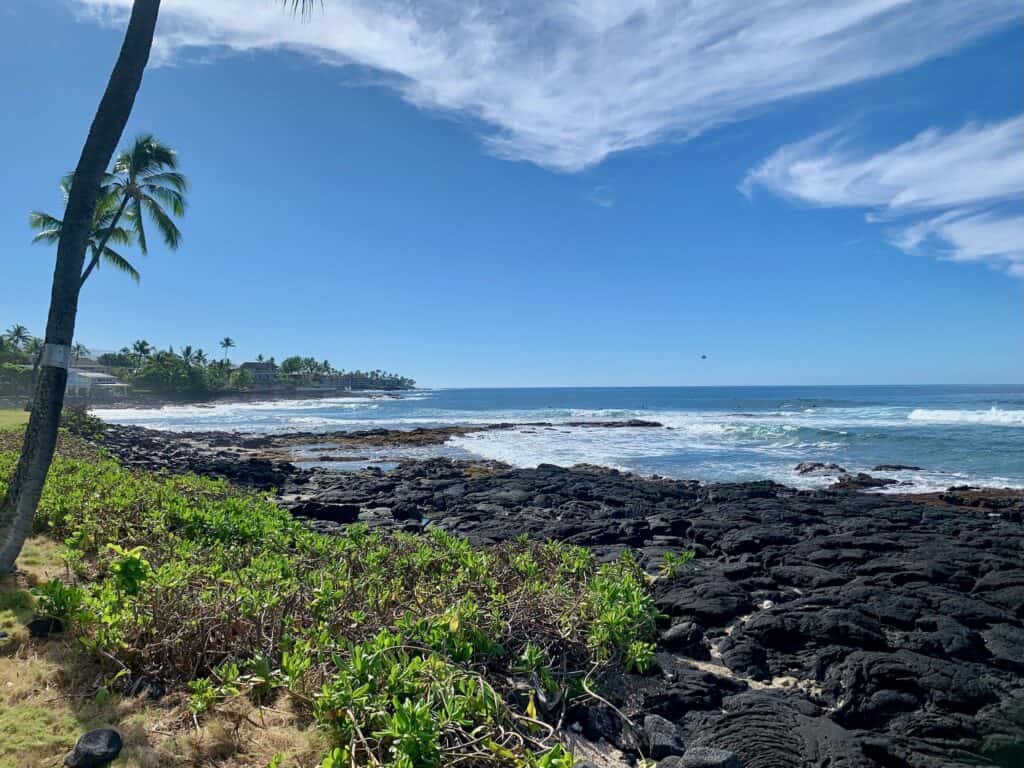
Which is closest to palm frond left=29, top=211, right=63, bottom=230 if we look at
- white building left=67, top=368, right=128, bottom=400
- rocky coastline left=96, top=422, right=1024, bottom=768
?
rocky coastline left=96, top=422, right=1024, bottom=768

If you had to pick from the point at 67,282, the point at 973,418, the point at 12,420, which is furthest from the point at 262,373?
the point at 67,282

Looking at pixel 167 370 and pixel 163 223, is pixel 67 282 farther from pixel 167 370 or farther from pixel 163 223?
pixel 167 370

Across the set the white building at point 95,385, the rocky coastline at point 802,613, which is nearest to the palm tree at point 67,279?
the rocky coastline at point 802,613

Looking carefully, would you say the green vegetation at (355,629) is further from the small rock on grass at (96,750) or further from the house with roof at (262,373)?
the house with roof at (262,373)

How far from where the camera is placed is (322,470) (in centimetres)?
2141

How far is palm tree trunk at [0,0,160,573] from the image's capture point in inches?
206

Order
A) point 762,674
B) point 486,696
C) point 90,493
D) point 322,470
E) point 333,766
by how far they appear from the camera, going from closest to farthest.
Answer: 1. point 333,766
2. point 486,696
3. point 762,674
4. point 90,493
5. point 322,470

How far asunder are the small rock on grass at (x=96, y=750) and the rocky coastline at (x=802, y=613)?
2695mm

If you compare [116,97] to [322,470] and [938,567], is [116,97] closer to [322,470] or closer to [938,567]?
[938,567]

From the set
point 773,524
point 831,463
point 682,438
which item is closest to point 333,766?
point 773,524

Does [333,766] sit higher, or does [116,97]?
[116,97]

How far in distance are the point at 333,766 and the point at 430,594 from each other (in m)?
2.39

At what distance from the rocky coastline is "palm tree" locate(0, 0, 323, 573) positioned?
4.92 meters

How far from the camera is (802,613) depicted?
636 cm
